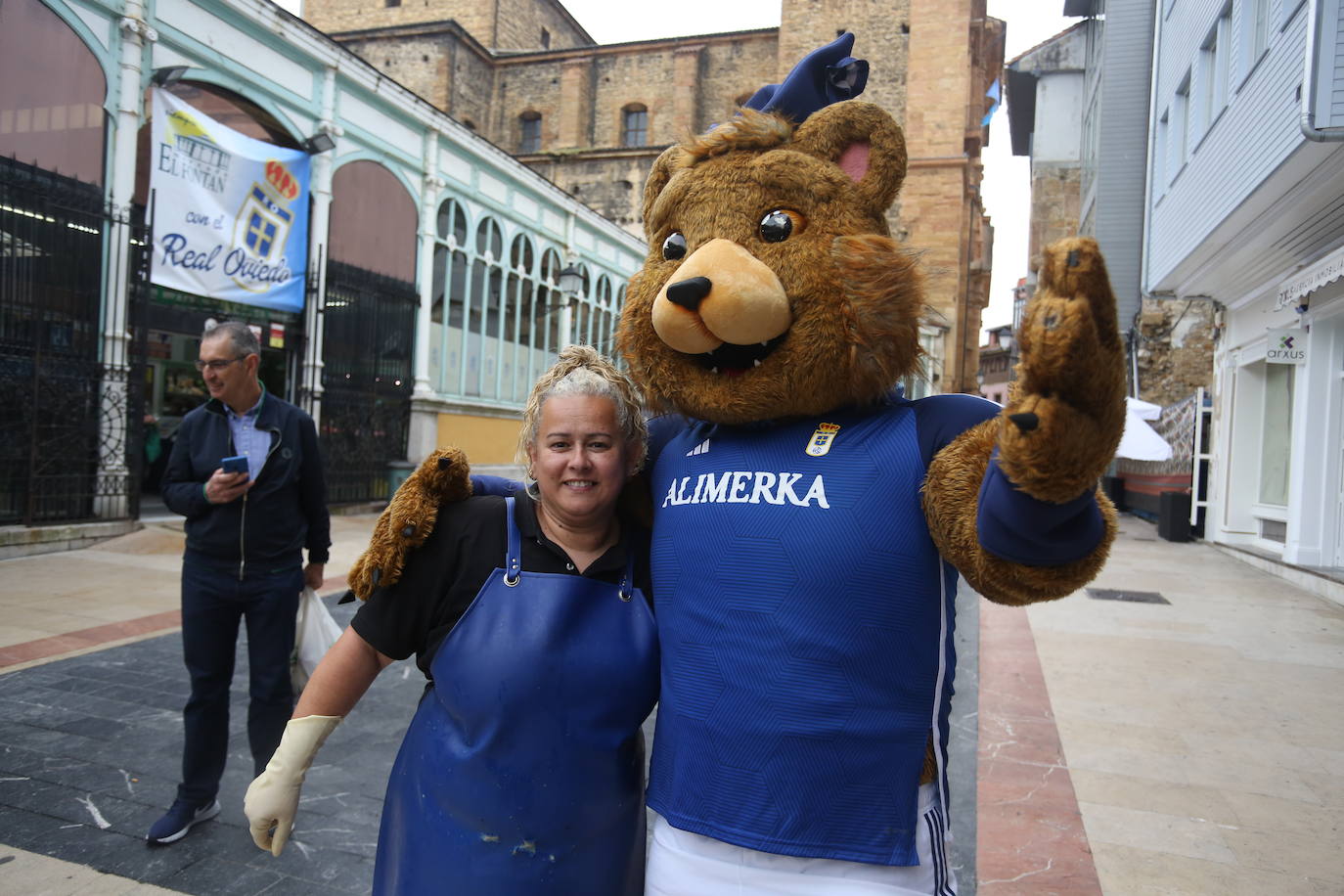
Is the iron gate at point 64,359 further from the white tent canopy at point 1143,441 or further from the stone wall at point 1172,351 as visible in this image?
the stone wall at point 1172,351

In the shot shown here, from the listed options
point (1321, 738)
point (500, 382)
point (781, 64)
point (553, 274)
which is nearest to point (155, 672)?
point (1321, 738)

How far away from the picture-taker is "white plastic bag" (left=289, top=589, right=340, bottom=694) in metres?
3.56

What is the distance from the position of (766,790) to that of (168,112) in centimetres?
1077

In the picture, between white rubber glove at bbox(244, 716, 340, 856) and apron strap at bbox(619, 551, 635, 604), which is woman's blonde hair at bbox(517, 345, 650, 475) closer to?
apron strap at bbox(619, 551, 635, 604)

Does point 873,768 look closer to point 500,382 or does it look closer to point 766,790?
point 766,790

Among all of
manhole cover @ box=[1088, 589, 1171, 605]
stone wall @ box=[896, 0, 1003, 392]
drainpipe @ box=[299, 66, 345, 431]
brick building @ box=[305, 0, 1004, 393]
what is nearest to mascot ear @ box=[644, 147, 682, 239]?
manhole cover @ box=[1088, 589, 1171, 605]

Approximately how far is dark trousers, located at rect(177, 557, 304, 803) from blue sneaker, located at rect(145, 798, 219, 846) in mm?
41

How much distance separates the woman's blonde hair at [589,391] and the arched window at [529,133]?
33.9m

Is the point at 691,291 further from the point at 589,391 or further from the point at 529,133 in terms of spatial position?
the point at 529,133

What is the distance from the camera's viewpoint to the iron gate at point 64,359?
328 inches

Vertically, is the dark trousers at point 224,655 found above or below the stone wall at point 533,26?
below

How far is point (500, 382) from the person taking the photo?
16.9 metres

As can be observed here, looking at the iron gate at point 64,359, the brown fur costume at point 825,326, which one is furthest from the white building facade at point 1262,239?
the iron gate at point 64,359

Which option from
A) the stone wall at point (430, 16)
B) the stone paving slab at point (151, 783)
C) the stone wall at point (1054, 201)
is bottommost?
the stone paving slab at point (151, 783)
